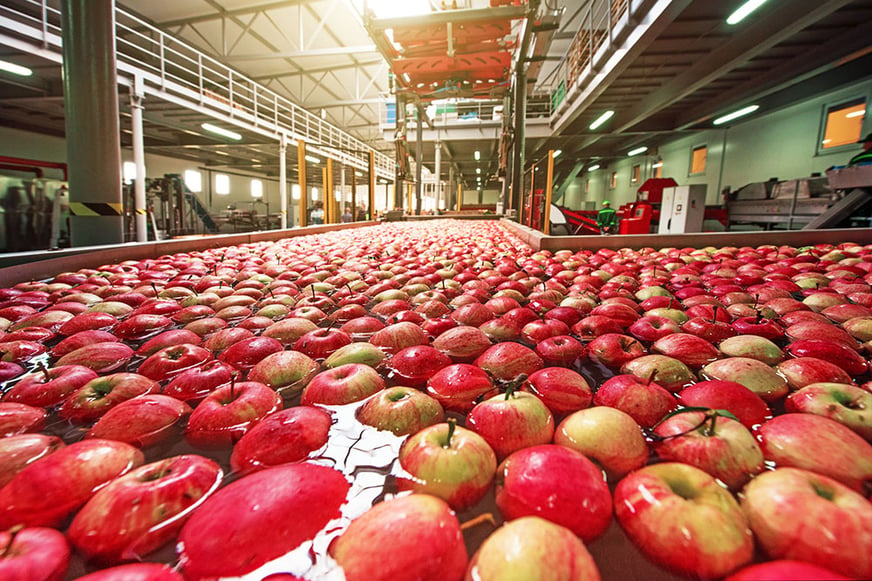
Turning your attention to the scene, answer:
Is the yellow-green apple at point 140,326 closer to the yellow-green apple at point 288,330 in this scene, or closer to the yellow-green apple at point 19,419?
the yellow-green apple at point 288,330

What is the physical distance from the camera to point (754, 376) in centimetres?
92

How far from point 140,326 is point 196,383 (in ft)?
2.29

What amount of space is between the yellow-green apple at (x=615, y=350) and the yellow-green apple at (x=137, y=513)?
105cm

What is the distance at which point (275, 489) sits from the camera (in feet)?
1.77

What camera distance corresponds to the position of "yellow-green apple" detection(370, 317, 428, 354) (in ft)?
4.04

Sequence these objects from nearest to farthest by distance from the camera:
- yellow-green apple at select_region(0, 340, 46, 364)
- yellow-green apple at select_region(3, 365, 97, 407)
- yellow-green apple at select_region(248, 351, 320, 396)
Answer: yellow-green apple at select_region(3, 365, 97, 407) → yellow-green apple at select_region(248, 351, 320, 396) → yellow-green apple at select_region(0, 340, 46, 364)

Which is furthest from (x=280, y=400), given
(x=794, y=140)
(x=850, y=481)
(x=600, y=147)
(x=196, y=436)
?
(x=600, y=147)

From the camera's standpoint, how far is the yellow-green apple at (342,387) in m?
0.88

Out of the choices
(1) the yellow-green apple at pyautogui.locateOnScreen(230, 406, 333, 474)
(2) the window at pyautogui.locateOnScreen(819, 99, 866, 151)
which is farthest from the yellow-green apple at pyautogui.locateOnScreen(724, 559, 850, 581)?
(2) the window at pyautogui.locateOnScreen(819, 99, 866, 151)

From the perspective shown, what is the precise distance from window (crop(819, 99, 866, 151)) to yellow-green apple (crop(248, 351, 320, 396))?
42.1ft

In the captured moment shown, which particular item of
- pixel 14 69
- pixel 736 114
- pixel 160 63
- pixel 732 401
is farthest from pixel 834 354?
pixel 160 63

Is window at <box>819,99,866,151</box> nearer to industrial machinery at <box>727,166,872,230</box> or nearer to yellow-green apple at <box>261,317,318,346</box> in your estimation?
industrial machinery at <box>727,166,872,230</box>

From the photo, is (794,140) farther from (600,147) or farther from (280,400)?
(280,400)

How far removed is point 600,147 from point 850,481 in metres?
19.8
